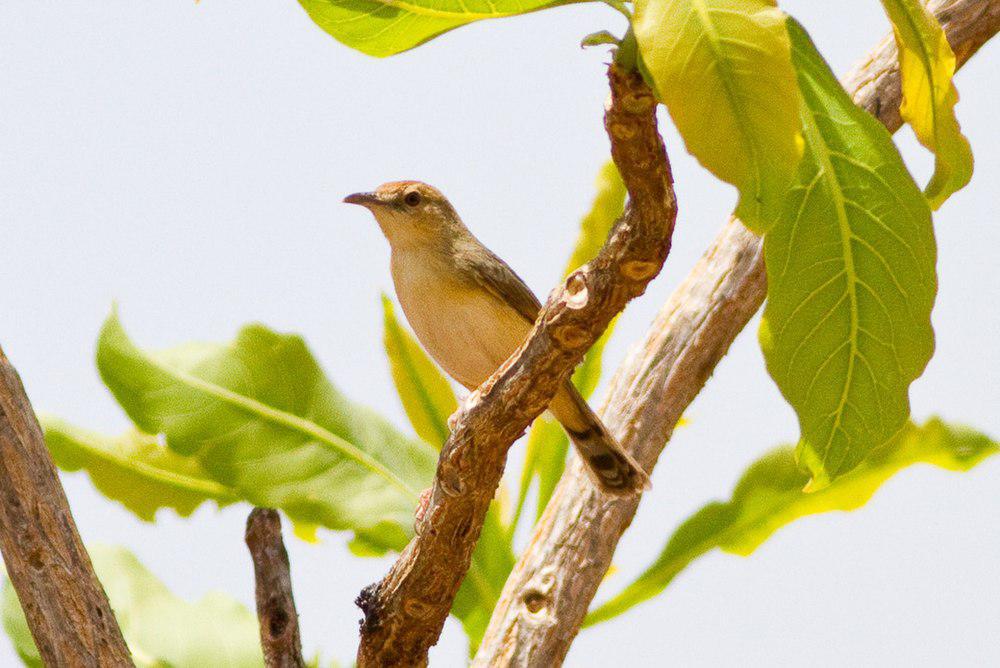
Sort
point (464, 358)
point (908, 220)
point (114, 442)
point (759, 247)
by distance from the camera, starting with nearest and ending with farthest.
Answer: point (908, 220) < point (464, 358) < point (759, 247) < point (114, 442)

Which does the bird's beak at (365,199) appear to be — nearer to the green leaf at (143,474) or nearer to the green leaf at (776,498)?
the green leaf at (143,474)

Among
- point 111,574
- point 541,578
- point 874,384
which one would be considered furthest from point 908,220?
point 111,574

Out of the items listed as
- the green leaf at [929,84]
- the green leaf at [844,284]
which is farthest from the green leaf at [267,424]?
the green leaf at [929,84]

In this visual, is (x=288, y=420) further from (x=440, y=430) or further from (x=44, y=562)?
(x=44, y=562)

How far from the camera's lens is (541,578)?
249 centimetres

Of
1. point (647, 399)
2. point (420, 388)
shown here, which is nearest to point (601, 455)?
point (647, 399)

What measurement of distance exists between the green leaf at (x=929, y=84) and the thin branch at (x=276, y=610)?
4.45ft

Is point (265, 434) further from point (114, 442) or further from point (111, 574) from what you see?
point (111, 574)

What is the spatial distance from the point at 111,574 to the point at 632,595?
144 cm

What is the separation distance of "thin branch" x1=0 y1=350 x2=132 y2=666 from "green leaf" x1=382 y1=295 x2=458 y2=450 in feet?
4.42

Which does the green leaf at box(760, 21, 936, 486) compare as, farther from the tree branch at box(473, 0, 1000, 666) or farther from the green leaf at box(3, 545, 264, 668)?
the green leaf at box(3, 545, 264, 668)

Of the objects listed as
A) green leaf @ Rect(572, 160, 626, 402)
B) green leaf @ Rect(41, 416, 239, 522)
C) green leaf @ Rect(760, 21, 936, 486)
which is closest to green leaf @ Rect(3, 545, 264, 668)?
green leaf @ Rect(41, 416, 239, 522)

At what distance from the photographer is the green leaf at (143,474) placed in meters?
2.99

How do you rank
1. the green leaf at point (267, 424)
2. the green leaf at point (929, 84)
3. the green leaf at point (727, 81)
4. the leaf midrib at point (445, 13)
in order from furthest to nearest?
the green leaf at point (267, 424), the leaf midrib at point (445, 13), the green leaf at point (929, 84), the green leaf at point (727, 81)
